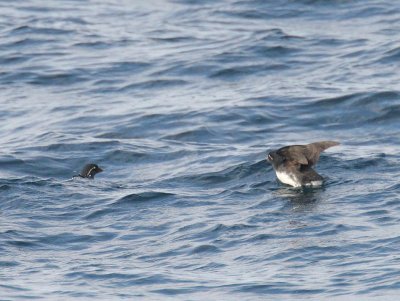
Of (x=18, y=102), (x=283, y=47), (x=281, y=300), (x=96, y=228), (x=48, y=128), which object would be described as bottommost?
(x=281, y=300)

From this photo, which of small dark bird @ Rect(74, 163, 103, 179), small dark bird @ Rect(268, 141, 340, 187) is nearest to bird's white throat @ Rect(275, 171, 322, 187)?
small dark bird @ Rect(268, 141, 340, 187)

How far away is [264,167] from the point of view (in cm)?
1825

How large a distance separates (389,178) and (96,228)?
168 inches

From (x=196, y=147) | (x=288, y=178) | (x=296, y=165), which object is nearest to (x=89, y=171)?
(x=196, y=147)

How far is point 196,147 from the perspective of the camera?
20.1 metres

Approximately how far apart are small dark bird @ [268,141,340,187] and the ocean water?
0.23 meters

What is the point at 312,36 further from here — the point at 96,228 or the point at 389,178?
the point at 96,228

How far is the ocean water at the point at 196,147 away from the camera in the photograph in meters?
13.3

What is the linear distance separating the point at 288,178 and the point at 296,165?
212 millimetres

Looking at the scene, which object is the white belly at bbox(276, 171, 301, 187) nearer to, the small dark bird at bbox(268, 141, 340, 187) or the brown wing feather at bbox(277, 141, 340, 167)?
the small dark bird at bbox(268, 141, 340, 187)

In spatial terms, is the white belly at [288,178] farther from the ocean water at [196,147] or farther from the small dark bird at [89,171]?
the small dark bird at [89,171]

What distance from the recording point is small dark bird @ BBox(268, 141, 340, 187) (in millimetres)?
16859

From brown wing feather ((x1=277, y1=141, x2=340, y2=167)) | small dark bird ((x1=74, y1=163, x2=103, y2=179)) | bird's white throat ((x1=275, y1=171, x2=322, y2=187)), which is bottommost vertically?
bird's white throat ((x1=275, y1=171, x2=322, y2=187))

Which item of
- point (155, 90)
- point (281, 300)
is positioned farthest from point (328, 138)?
point (281, 300)
